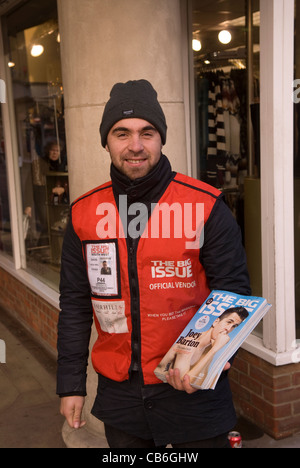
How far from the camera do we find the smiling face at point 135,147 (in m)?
2.10

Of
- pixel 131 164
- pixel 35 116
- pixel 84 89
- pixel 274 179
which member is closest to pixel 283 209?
pixel 274 179

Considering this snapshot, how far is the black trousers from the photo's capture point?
2.12m

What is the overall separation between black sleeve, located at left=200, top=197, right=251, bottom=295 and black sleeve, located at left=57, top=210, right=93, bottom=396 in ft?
1.77

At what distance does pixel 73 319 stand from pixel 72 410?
1.18 ft

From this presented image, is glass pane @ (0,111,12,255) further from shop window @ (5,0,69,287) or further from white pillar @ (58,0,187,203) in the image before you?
white pillar @ (58,0,187,203)

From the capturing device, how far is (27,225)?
6887 mm

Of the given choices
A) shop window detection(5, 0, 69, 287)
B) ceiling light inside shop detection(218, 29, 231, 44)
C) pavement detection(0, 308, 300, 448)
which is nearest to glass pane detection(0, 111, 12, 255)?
shop window detection(5, 0, 69, 287)

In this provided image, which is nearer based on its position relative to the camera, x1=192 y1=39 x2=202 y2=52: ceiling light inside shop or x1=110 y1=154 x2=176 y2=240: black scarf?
x1=110 y1=154 x2=176 y2=240: black scarf

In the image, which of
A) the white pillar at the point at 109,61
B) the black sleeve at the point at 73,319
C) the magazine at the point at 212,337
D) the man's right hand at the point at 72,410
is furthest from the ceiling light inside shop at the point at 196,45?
the man's right hand at the point at 72,410

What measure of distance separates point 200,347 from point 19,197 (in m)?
5.30

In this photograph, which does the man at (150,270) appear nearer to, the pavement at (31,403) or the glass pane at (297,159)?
the glass pane at (297,159)

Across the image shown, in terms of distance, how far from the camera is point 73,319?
7.63 ft

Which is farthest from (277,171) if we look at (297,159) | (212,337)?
(212,337)

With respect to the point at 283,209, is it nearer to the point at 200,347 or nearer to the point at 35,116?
the point at 200,347
